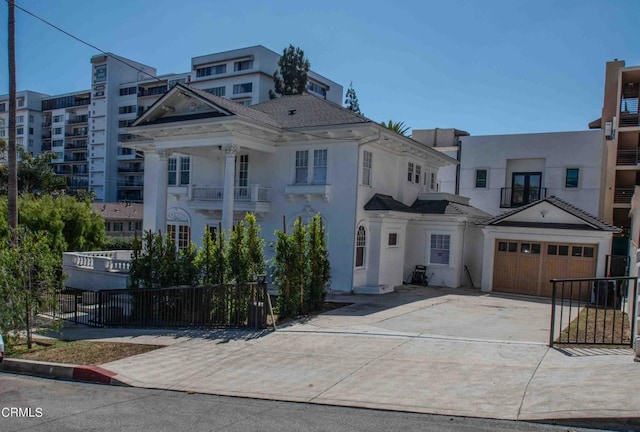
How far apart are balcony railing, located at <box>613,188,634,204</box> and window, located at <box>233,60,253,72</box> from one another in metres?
55.7

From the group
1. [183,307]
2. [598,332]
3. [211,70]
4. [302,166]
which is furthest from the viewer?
[211,70]

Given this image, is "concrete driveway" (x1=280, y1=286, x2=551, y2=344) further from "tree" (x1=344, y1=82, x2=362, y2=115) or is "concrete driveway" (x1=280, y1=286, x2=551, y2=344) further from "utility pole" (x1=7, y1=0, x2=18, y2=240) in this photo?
"tree" (x1=344, y1=82, x2=362, y2=115)

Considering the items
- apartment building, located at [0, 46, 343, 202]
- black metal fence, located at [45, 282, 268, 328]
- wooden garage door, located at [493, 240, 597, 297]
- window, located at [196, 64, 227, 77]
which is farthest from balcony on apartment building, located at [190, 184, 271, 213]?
window, located at [196, 64, 227, 77]

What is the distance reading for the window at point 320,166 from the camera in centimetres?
2012

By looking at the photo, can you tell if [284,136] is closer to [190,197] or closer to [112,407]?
[190,197]

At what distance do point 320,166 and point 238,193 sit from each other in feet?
13.5

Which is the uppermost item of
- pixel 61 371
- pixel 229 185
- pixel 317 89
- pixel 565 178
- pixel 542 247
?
pixel 317 89

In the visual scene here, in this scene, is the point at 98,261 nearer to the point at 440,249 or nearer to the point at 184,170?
the point at 184,170

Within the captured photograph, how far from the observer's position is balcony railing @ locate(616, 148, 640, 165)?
32469mm

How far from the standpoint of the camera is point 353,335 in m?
11.5

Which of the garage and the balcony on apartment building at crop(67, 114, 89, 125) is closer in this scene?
the garage

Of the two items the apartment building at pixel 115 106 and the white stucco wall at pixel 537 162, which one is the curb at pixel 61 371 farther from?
the apartment building at pixel 115 106

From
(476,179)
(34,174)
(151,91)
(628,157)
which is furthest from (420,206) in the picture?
(151,91)

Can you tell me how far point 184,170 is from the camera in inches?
966
